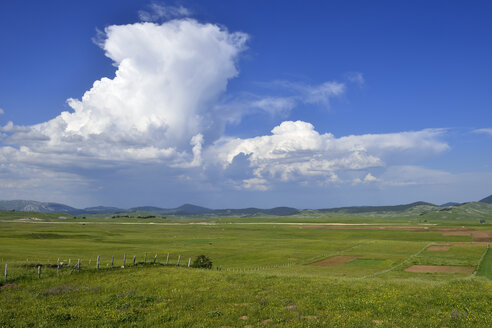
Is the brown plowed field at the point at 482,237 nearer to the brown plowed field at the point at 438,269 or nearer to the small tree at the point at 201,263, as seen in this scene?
the brown plowed field at the point at 438,269

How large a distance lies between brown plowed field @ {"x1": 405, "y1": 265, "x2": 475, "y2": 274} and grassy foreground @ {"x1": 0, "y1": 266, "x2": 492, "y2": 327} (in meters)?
35.2

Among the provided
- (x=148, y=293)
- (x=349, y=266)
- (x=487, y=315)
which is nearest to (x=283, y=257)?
(x=349, y=266)

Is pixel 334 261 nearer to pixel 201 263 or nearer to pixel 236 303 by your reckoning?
pixel 201 263

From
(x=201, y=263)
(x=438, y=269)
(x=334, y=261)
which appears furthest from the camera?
(x=334, y=261)

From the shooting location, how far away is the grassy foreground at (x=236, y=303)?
21.8m

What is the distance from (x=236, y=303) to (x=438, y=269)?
57.5 metres

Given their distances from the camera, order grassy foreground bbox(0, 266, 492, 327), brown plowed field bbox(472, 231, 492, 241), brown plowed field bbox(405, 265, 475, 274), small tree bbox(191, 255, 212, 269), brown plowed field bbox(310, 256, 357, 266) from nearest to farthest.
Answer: grassy foreground bbox(0, 266, 492, 327) → small tree bbox(191, 255, 212, 269) → brown plowed field bbox(405, 265, 475, 274) → brown plowed field bbox(310, 256, 357, 266) → brown plowed field bbox(472, 231, 492, 241)

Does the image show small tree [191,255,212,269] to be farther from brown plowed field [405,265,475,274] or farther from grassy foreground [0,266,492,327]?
brown plowed field [405,265,475,274]

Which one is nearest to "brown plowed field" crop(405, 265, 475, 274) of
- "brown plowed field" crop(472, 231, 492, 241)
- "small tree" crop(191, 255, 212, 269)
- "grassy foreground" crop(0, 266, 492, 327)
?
"grassy foreground" crop(0, 266, 492, 327)

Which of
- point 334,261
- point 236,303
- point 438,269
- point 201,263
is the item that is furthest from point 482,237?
point 236,303

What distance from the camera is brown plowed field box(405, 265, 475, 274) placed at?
210 ft

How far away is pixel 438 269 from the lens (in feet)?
219

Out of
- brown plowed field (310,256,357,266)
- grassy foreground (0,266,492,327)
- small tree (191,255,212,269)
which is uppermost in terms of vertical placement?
grassy foreground (0,266,492,327)

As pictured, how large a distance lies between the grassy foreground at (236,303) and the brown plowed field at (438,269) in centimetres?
3519
